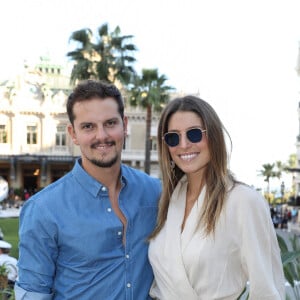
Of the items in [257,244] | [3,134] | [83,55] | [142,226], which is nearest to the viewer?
[257,244]

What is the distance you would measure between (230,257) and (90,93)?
3.17 ft

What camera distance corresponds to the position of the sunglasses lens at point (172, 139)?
2.33 meters

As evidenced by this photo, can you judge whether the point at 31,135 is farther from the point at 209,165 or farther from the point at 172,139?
the point at 209,165

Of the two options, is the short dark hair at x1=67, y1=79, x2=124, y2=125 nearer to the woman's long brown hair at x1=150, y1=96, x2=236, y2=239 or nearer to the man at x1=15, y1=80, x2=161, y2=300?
the man at x1=15, y1=80, x2=161, y2=300

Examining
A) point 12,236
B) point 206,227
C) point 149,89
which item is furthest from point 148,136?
point 206,227

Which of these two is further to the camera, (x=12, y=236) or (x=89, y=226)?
(x=12, y=236)

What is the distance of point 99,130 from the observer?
2.19 meters

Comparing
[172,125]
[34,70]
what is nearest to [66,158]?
[34,70]

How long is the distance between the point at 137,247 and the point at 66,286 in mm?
373

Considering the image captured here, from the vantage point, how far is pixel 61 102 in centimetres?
4294

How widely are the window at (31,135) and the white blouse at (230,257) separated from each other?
1611 inches

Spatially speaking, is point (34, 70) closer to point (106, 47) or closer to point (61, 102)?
point (61, 102)

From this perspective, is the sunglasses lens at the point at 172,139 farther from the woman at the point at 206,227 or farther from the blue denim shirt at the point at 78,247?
the blue denim shirt at the point at 78,247

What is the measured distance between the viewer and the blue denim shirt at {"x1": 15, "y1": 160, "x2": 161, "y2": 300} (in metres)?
2.06
